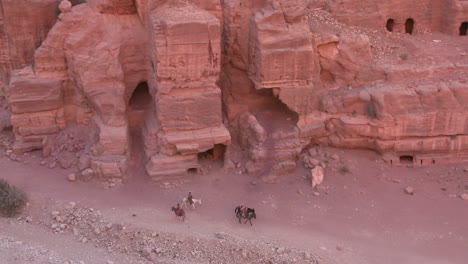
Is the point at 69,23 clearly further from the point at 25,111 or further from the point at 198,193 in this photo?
the point at 198,193

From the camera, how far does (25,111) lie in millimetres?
15867

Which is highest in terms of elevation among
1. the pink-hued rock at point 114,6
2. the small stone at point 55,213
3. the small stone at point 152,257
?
the pink-hued rock at point 114,6

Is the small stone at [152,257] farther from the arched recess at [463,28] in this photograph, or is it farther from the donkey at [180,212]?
the arched recess at [463,28]

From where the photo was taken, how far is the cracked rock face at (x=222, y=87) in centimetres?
1493

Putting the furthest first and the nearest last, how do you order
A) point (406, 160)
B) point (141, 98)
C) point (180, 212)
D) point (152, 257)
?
1. point (141, 98)
2. point (406, 160)
3. point (180, 212)
4. point (152, 257)

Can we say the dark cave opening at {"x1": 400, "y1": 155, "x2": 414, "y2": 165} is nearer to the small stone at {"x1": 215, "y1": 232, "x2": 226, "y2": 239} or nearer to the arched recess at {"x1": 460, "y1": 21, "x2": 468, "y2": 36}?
the arched recess at {"x1": 460, "y1": 21, "x2": 468, "y2": 36}

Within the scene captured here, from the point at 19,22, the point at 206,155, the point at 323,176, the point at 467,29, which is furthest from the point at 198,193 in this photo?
the point at 467,29

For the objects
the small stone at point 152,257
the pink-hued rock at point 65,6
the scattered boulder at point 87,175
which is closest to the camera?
the small stone at point 152,257

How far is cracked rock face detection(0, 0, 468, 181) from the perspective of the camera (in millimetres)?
14930

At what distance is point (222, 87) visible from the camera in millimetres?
16516

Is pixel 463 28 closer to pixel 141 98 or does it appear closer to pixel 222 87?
pixel 222 87

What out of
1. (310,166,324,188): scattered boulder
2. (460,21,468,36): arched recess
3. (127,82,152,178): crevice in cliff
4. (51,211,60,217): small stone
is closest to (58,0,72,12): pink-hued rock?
(127,82,152,178): crevice in cliff

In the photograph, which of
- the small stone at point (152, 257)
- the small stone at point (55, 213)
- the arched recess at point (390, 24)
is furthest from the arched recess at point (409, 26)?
the small stone at point (55, 213)

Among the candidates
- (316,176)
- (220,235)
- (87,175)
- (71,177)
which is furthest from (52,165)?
(316,176)
